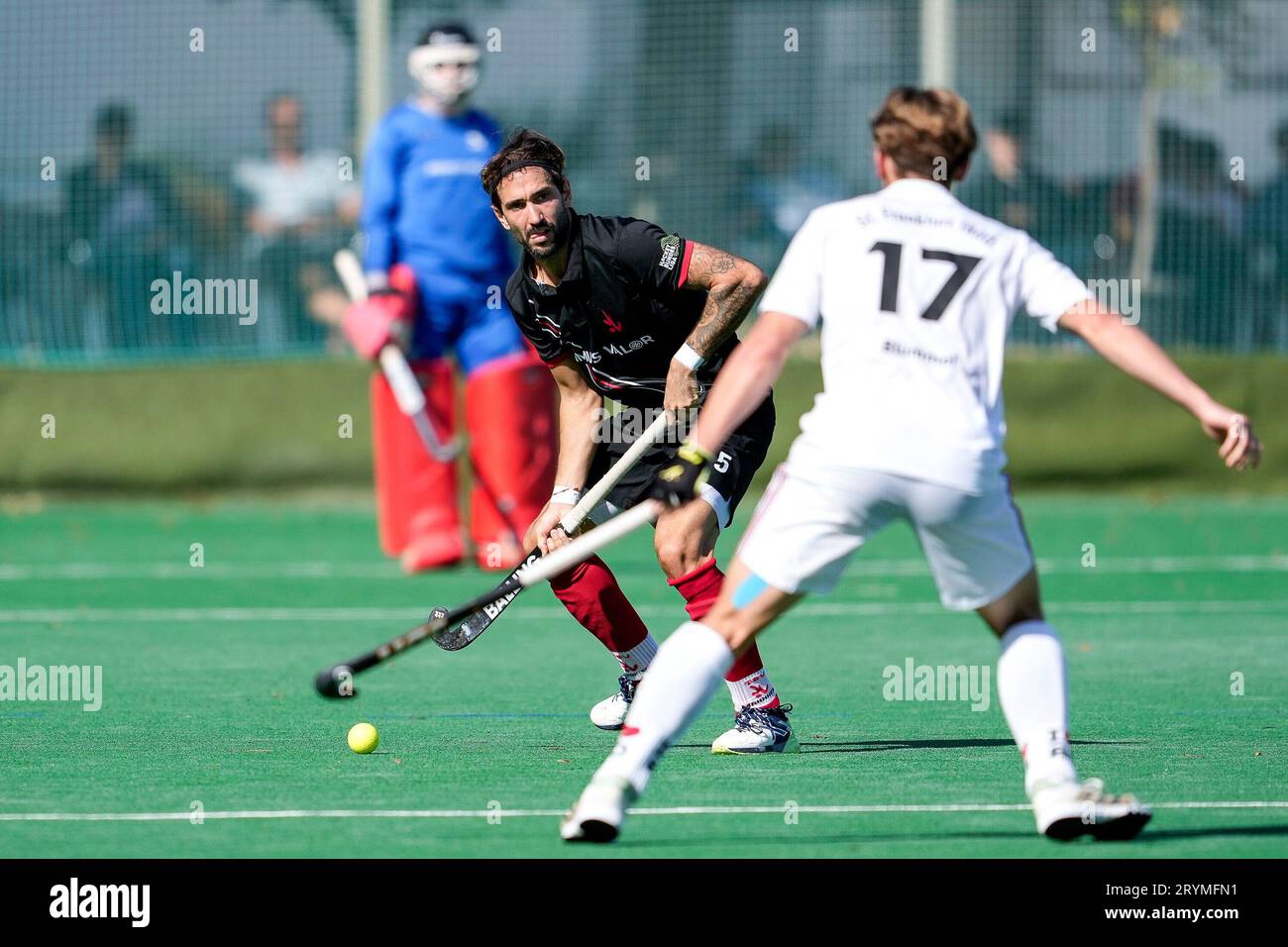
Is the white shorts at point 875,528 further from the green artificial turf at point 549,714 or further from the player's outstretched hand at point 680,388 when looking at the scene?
the player's outstretched hand at point 680,388

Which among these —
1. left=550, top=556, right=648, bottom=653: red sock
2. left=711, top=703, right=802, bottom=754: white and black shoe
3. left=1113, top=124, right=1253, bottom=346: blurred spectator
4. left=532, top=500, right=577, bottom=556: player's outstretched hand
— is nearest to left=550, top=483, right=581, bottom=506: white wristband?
left=532, top=500, right=577, bottom=556: player's outstretched hand

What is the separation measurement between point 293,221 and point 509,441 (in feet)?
15.0

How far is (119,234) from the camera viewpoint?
53.0ft

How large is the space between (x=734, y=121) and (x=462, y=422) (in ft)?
10.6

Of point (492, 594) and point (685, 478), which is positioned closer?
point (685, 478)

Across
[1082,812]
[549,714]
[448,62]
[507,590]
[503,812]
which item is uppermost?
[448,62]

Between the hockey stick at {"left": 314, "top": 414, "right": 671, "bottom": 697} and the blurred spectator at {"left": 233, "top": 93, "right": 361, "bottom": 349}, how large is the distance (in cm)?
953

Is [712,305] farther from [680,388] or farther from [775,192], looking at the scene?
[775,192]

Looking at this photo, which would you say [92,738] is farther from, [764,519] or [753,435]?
[764,519]

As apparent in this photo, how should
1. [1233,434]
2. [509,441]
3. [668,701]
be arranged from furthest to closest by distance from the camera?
[509,441] → [668,701] → [1233,434]

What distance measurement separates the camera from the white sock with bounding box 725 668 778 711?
655cm

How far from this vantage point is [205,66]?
16016 mm

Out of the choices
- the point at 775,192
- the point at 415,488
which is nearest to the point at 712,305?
the point at 415,488
